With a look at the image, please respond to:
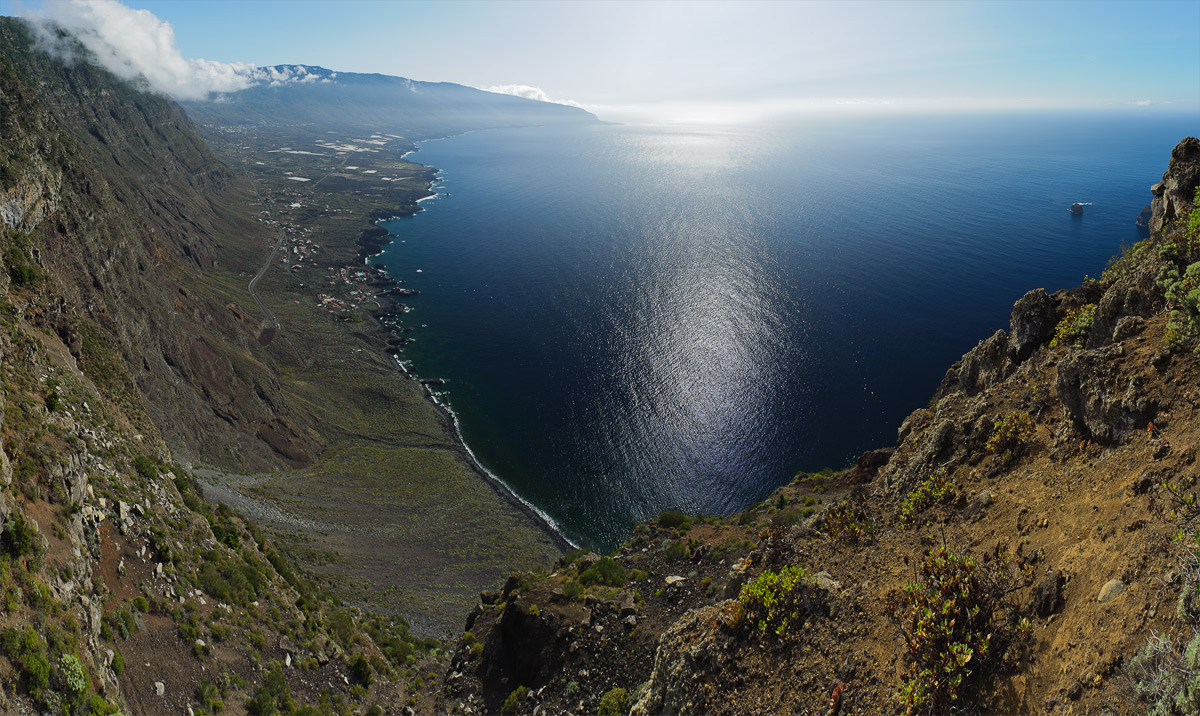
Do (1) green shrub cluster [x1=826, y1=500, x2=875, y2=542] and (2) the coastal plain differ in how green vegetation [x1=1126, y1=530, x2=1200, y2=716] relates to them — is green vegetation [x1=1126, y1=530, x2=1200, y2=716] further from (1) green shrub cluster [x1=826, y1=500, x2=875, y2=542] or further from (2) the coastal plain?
(2) the coastal plain

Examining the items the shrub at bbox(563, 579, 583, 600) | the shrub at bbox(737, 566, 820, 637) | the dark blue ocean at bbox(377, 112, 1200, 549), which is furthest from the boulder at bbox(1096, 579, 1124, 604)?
the dark blue ocean at bbox(377, 112, 1200, 549)

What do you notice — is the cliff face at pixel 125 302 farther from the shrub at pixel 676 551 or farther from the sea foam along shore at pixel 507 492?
the shrub at pixel 676 551

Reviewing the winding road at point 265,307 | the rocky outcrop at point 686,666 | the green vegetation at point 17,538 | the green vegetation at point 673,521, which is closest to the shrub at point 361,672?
the green vegetation at point 17,538

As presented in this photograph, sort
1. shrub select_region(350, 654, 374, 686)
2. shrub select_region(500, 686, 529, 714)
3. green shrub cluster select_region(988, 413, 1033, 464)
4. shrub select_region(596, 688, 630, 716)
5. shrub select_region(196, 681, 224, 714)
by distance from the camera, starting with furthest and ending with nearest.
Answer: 1. shrub select_region(350, 654, 374, 686)
2. shrub select_region(500, 686, 529, 714)
3. shrub select_region(596, 688, 630, 716)
4. shrub select_region(196, 681, 224, 714)
5. green shrub cluster select_region(988, 413, 1033, 464)

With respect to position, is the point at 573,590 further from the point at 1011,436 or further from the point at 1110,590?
the point at 1110,590

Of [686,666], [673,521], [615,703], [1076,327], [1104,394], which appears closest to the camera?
[1104,394]

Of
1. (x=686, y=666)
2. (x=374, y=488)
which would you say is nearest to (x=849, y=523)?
(x=686, y=666)
